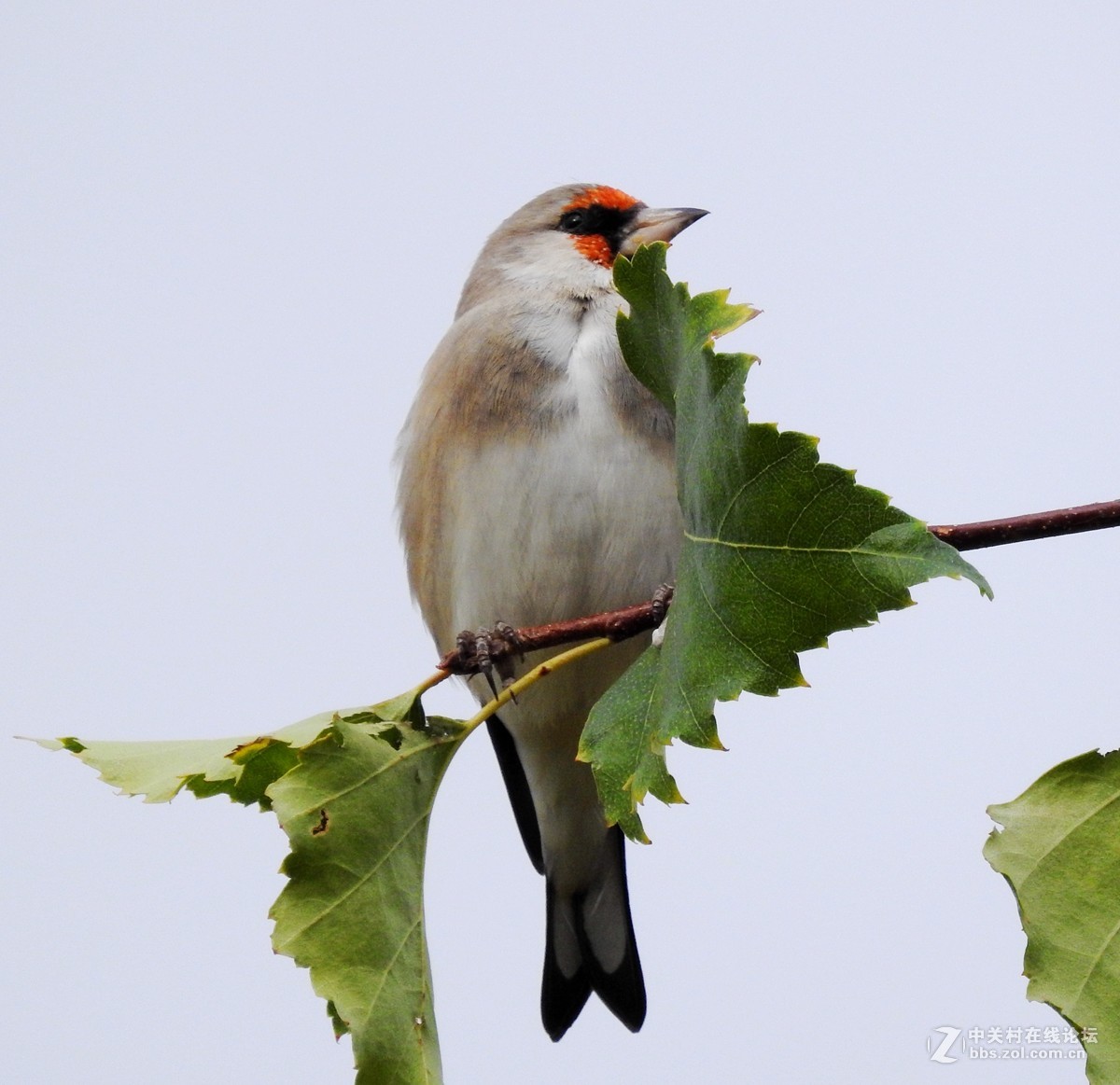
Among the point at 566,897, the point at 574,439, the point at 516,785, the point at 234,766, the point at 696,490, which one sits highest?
the point at 574,439

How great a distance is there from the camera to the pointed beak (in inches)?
134

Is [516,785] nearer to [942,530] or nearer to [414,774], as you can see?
[414,774]

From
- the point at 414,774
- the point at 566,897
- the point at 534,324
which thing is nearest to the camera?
the point at 414,774

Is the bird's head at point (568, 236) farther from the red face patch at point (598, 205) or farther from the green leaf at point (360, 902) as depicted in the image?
the green leaf at point (360, 902)

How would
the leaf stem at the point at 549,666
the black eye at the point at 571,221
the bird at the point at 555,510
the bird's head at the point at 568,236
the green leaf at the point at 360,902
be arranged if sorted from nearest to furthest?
the green leaf at the point at 360,902
the leaf stem at the point at 549,666
the bird at the point at 555,510
the bird's head at the point at 568,236
the black eye at the point at 571,221

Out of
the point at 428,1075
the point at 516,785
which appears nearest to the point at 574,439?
the point at 516,785

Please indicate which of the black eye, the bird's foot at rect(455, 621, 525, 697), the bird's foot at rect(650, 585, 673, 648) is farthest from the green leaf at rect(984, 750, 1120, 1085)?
the black eye

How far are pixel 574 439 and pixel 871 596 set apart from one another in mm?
1624

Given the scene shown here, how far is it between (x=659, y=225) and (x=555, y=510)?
103 cm

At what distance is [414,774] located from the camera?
1.54 meters

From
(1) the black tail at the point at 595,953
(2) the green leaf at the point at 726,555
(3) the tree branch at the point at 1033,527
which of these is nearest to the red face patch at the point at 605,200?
(1) the black tail at the point at 595,953

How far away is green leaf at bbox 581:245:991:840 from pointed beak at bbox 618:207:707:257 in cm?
205

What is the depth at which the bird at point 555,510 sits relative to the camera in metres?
2.77

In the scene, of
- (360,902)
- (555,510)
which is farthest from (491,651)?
(555,510)
